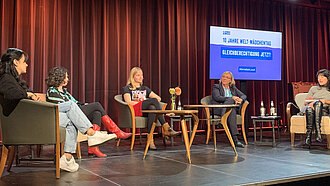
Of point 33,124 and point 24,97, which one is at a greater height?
point 24,97

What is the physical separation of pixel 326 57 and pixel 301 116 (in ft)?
13.0

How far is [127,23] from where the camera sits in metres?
5.62

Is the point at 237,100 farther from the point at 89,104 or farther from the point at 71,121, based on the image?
the point at 71,121

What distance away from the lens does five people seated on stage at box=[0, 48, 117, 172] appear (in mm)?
2471

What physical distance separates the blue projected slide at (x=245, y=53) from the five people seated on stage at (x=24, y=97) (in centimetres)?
308

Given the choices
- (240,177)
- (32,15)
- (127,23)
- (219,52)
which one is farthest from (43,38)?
(240,177)

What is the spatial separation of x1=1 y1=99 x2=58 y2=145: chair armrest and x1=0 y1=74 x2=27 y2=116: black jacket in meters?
0.04

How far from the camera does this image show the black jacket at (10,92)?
96.3 inches

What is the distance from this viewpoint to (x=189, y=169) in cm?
281

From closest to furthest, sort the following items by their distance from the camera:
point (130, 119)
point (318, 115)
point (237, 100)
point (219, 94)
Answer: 1. point (318, 115)
2. point (130, 119)
3. point (237, 100)
4. point (219, 94)

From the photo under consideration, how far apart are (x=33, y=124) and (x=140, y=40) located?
350 cm

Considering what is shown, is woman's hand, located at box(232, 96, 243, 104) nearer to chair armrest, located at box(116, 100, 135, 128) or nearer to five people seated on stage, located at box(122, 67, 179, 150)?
five people seated on stage, located at box(122, 67, 179, 150)

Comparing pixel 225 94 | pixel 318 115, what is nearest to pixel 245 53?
pixel 225 94

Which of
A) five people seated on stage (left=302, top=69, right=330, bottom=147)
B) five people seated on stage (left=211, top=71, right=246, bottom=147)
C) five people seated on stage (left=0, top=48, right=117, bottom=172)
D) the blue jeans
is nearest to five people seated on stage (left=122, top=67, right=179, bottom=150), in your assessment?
five people seated on stage (left=211, top=71, right=246, bottom=147)
